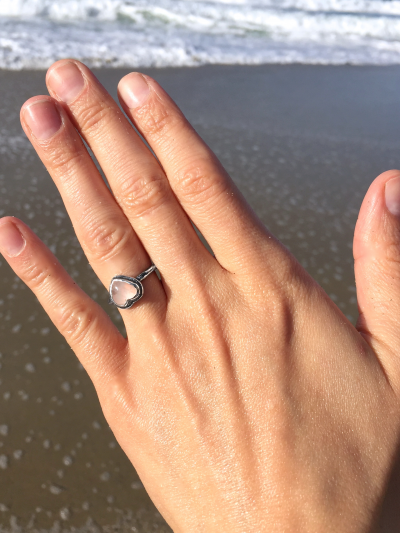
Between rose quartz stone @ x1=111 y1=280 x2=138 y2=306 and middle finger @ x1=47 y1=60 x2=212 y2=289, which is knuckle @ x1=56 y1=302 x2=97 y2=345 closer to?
rose quartz stone @ x1=111 y1=280 x2=138 y2=306

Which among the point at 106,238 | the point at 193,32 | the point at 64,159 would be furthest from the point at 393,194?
the point at 193,32

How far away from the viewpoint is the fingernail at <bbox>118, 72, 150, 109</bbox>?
118cm

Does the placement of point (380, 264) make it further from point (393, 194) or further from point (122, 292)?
point (122, 292)

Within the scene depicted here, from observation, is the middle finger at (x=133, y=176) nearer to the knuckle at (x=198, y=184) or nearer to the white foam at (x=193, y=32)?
the knuckle at (x=198, y=184)

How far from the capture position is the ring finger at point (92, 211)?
119cm

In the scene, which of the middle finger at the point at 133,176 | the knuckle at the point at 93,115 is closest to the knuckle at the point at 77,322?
the middle finger at the point at 133,176

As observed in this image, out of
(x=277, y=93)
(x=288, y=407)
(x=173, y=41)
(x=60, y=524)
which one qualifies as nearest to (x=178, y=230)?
(x=288, y=407)

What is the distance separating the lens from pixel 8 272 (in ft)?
6.58

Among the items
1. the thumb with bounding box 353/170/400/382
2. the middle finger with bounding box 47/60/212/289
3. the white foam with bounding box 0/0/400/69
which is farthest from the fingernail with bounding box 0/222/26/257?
the white foam with bounding box 0/0/400/69

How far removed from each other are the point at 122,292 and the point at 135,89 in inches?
21.1

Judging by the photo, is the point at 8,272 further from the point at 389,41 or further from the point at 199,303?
the point at 389,41

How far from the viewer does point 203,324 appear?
117 cm

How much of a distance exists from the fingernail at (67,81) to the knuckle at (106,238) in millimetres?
338

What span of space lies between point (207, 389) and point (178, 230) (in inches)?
16.3
